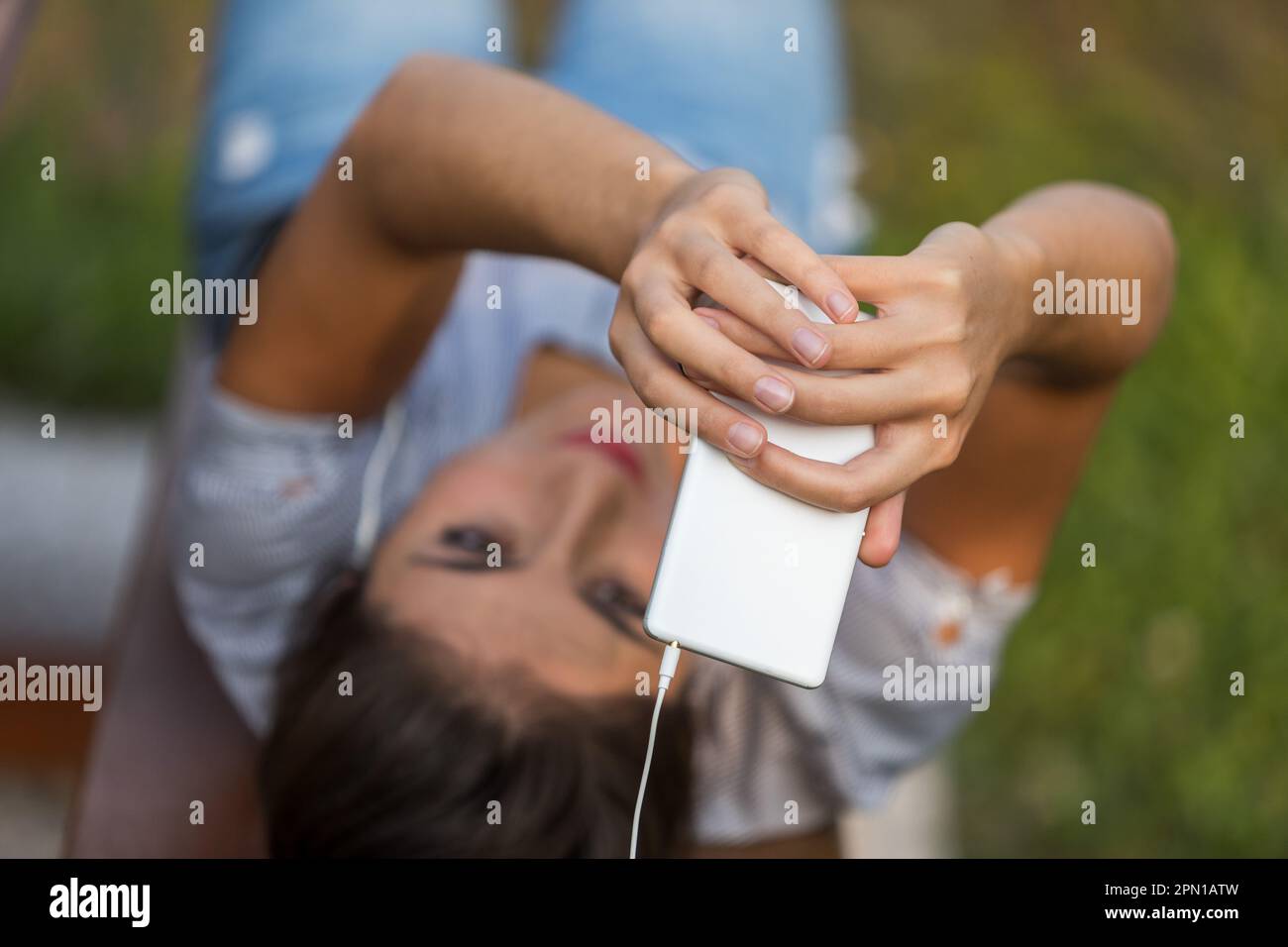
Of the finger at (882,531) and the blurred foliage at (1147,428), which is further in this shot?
the blurred foliage at (1147,428)

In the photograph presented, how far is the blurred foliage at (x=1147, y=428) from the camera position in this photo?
150cm

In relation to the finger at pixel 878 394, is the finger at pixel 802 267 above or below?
above

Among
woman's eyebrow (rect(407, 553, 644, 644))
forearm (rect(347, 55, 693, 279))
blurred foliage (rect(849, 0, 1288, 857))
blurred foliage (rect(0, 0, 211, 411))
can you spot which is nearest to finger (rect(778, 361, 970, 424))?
forearm (rect(347, 55, 693, 279))

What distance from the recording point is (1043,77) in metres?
1.95

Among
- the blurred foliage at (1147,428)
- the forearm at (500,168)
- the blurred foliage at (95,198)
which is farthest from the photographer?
the blurred foliage at (95,198)

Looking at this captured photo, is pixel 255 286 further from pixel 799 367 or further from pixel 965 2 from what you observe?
pixel 965 2

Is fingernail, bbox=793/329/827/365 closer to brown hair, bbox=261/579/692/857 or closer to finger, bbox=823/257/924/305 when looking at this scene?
finger, bbox=823/257/924/305

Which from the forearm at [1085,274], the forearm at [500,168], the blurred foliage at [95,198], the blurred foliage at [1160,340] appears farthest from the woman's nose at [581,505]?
the blurred foliage at [95,198]

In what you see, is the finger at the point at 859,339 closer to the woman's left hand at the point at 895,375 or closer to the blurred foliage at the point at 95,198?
the woman's left hand at the point at 895,375

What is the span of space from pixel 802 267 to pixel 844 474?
91 mm

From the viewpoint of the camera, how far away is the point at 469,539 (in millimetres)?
912

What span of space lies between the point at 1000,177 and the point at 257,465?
124 centimetres

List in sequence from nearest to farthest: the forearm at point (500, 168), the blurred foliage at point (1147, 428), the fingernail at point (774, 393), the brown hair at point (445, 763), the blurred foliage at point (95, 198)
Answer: the fingernail at point (774, 393) < the forearm at point (500, 168) < the brown hair at point (445, 763) < the blurred foliage at point (1147, 428) < the blurred foliage at point (95, 198)
